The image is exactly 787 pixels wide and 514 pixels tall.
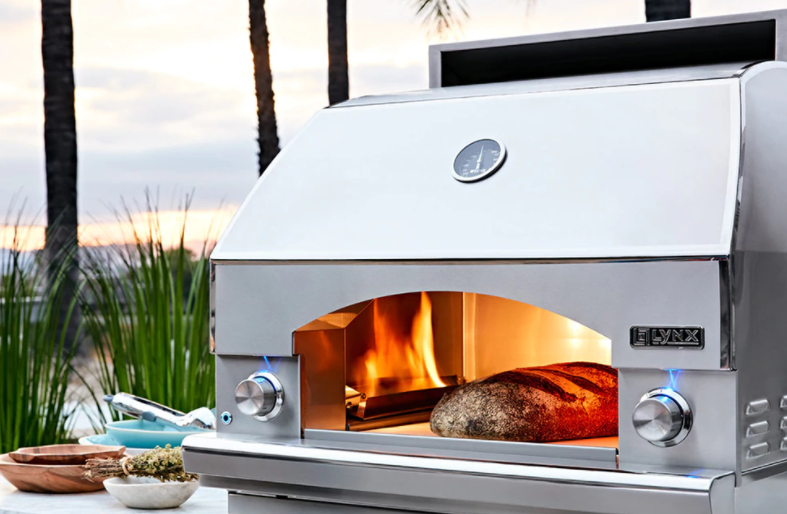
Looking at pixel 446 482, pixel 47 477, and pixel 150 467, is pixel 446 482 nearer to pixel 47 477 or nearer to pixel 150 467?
pixel 150 467

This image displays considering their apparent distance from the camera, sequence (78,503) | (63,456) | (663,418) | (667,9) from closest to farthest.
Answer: (663,418) → (78,503) → (63,456) → (667,9)

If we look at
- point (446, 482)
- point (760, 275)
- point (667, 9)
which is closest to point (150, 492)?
point (446, 482)

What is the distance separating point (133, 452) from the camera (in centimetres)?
260

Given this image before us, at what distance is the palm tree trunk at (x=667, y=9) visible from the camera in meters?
3.74

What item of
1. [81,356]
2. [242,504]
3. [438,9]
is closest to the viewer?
[242,504]

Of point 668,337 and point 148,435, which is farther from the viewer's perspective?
point 148,435

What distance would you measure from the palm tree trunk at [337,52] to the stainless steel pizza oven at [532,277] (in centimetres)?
258

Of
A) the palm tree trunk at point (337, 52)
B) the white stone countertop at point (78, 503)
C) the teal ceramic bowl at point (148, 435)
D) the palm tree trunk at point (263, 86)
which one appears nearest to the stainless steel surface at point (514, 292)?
the white stone countertop at point (78, 503)

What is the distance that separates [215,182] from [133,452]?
2.42m

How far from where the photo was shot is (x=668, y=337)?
150cm

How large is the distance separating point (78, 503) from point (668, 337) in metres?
1.46

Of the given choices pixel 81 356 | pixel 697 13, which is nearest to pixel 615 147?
pixel 697 13

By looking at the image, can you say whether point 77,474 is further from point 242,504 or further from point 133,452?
point 242,504

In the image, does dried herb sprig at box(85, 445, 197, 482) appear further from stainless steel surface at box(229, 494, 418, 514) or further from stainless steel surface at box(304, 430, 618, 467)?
stainless steel surface at box(304, 430, 618, 467)
